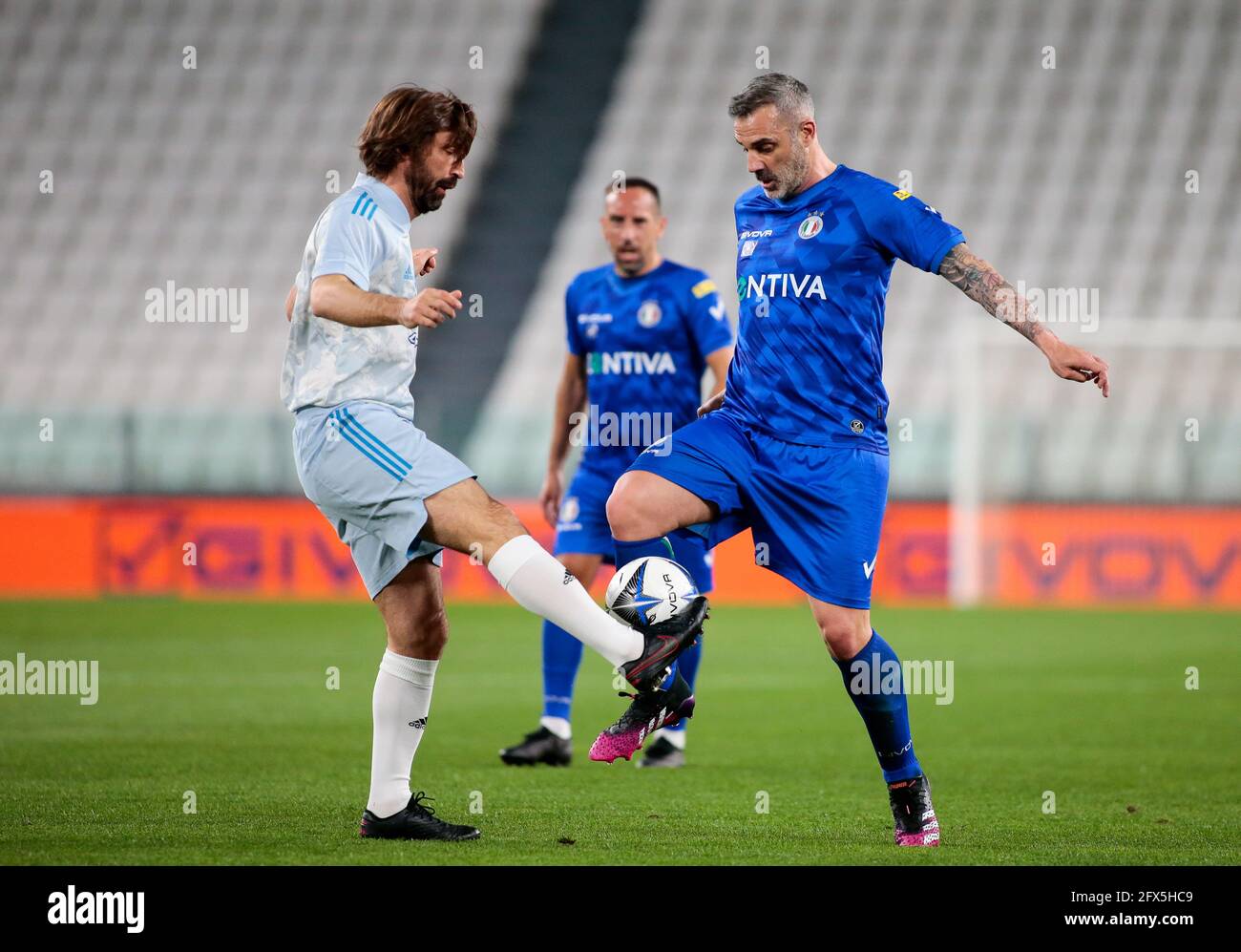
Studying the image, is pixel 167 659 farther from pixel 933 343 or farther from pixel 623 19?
pixel 623 19

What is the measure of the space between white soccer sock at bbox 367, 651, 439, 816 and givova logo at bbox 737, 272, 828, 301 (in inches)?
59.9

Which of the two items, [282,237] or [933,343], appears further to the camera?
[282,237]

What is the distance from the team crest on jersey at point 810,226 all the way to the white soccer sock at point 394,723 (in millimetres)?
1746

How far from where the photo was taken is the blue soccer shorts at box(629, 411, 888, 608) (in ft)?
16.7

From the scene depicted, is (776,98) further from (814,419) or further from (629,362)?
(629,362)

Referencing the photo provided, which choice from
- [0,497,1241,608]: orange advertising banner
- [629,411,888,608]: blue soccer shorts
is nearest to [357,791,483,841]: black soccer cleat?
[629,411,888,608]: blue soccer shorts

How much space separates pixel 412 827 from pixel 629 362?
307 centimetres

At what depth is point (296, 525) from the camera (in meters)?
15.8

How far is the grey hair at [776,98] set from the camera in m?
5.19

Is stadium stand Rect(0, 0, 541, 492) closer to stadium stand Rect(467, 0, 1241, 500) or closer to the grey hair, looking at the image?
stadium stand Rect(467, 0, 1241, 500)

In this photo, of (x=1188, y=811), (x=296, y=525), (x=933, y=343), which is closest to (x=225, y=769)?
(x=1188, y=811)

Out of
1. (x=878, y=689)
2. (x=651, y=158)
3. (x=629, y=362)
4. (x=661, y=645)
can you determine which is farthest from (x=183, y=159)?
(x=661, y=645)

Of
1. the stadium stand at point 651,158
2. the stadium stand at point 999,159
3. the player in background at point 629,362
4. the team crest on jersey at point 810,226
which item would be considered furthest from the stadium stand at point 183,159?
the team crest on jersey at point 810,226
